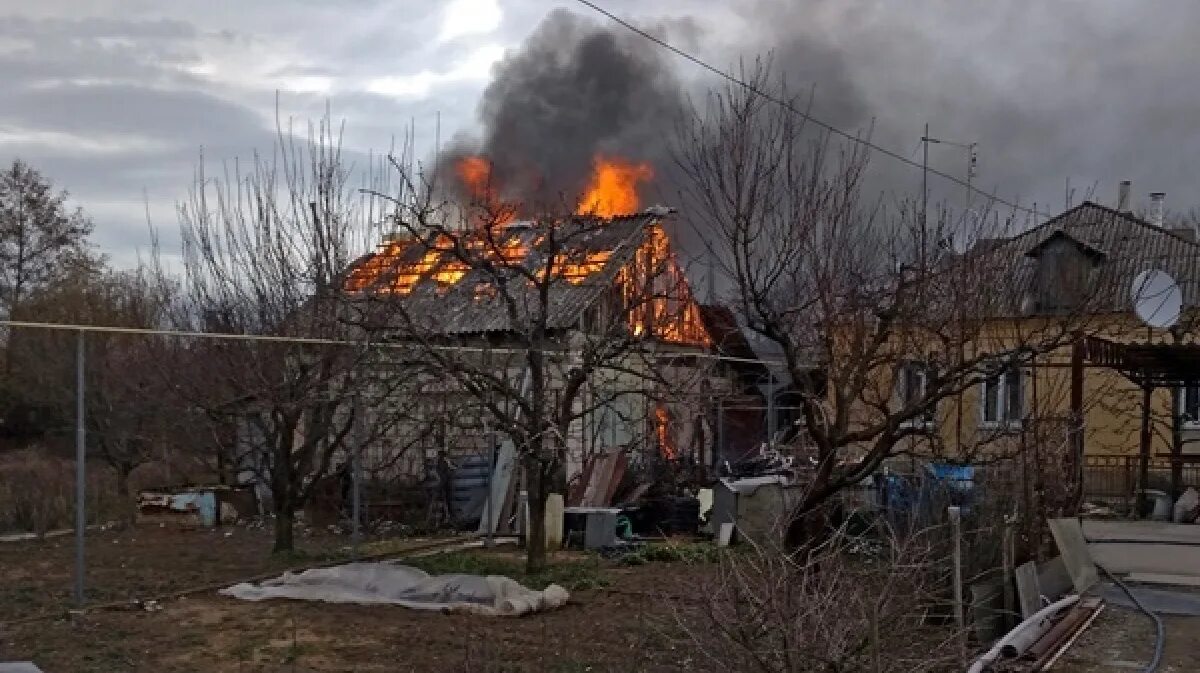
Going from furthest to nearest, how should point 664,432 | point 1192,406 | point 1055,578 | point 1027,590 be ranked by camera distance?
point 1192,406
point 664,432
point 1055,578
point 1027,590

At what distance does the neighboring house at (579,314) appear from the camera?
37.0 feet

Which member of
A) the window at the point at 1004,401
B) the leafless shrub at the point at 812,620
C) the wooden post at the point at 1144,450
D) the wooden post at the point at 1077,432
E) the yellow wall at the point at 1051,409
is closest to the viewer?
the leafless shrub at the point at 812,620

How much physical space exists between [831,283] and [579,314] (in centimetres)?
695

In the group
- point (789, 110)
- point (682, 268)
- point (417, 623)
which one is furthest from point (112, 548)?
point (789, 110)

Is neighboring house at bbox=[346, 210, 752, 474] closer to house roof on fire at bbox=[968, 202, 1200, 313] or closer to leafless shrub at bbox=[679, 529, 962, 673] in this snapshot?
house roof on fire at bbox=[968, 202, 1200, 313]

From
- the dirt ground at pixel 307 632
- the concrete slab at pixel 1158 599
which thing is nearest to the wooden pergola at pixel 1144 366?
the concrete slab at pixel 1158 599

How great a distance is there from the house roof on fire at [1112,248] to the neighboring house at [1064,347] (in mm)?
33

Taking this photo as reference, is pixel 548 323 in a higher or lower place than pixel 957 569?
higher

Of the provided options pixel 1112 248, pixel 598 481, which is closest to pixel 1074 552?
pixel 1112 248

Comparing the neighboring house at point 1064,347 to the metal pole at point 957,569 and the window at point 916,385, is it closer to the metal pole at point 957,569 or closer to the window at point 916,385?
the window at point 916,385

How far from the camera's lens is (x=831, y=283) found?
853 cm

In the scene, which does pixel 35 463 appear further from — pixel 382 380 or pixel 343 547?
pixel 382 380

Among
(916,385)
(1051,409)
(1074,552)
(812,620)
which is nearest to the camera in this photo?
(812,620)

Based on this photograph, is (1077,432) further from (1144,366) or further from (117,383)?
(117,383)
